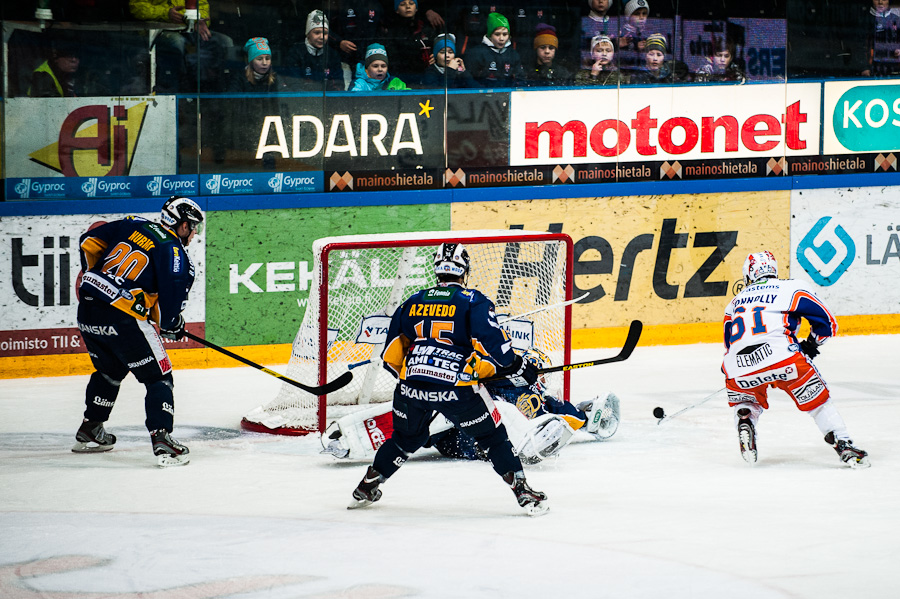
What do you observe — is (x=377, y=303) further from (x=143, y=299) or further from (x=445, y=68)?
(x=445, y=68)

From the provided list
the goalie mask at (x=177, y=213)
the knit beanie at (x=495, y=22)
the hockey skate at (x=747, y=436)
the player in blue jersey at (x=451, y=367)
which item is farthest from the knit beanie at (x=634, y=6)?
the player in blue jersey at (x=451, y=367)

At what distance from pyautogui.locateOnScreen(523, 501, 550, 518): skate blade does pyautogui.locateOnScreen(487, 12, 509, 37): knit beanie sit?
16.2 feet

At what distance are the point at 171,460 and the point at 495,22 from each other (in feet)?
14.9

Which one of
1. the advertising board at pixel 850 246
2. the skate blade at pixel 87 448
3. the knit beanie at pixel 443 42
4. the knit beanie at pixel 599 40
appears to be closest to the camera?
the skate blade at pixel 87 448

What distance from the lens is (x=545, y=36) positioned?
32.2ft

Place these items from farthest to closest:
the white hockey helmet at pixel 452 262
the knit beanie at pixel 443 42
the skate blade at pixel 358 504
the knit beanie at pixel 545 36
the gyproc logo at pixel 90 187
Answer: the knit beanie at pixel 545 36 → the knit beanie at pixel 443 42 → the gyproc logo at pixel 90 187 → the skate blade at pixel 358 504 → the white hockey helmet at pixel 452 262

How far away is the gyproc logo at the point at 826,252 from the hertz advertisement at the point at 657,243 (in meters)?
0.16

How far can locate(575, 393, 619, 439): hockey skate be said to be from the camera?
7.07 meters

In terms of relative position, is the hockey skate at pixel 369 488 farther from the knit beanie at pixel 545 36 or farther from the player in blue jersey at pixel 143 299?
the knit beanie at pixel 545 36

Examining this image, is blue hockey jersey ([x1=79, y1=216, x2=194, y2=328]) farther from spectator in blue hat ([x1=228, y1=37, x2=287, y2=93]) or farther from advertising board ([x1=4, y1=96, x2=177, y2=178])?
spectator in blue hat ([x1=228, y1=37, x2=287, y2=93])

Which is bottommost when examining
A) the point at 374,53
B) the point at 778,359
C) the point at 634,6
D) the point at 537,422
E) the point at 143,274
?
the point at 537,422

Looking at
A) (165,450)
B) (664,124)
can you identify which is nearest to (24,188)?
(165,450)

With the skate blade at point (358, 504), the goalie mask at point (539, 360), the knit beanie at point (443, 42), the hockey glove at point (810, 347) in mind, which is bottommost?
the skate blade at point (358, 504)

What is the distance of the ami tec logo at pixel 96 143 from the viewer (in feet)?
28.7
